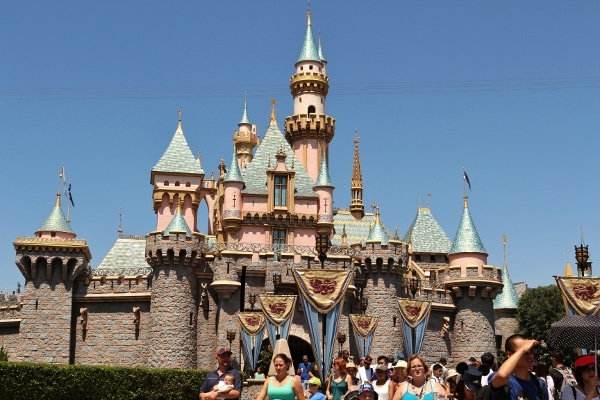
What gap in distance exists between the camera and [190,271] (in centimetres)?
3497

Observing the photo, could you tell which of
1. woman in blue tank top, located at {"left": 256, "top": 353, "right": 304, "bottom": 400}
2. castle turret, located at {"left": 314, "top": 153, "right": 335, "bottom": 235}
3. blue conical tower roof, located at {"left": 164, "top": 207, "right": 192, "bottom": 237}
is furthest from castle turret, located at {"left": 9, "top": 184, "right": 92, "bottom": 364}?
woman in blue tank top, located at {"left": 256, "top": 353, "right": 304, "bottom": 400}

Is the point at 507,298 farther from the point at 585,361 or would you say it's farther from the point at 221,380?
the point at 585,361

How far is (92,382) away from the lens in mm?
24578

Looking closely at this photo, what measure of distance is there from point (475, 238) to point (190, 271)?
48.3ft

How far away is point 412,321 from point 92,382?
1178 cm

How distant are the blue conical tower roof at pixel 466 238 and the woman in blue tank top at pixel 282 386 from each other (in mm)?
31666

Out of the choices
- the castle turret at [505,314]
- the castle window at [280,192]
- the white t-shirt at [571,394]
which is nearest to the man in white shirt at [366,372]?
the white t-shirt at [571,394]

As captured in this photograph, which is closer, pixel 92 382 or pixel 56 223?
pixel 92 382

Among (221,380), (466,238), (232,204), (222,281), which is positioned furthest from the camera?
(466,238)

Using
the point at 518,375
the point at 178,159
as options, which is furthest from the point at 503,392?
the point at 178,159

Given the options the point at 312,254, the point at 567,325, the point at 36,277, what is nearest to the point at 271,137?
the point at 312,254

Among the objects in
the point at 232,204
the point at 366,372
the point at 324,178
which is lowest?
the point at 366,372

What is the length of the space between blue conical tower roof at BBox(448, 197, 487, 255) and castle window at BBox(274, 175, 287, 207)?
8931 mm

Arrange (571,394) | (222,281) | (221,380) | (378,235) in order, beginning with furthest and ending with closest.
A: (378,235), (222,281), (221,380), (571,394)
